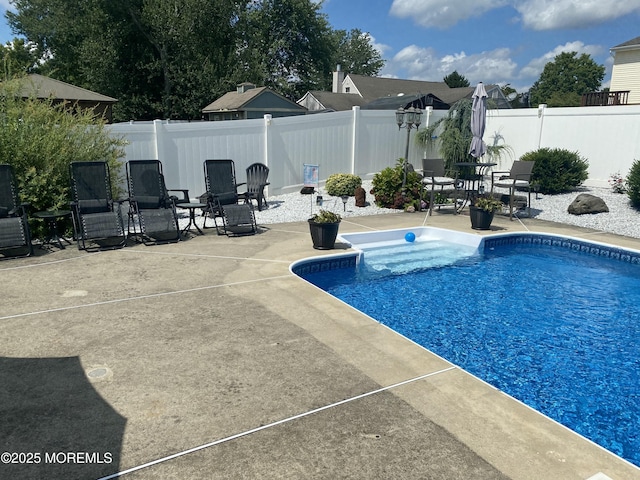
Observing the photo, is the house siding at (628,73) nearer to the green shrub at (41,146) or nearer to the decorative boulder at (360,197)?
the decorative boulder at (360,197)

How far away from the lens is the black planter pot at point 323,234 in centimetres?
718

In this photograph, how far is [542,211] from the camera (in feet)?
36.6

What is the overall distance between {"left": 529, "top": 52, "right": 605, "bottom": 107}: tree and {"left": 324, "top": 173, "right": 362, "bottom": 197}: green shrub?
6702 cm

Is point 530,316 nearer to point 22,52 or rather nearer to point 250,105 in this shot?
point 250,105

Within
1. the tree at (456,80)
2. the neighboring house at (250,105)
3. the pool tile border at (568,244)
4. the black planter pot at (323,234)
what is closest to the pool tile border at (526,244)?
the pool tile border at (568,244)

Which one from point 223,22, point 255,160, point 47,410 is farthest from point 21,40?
point 47,410

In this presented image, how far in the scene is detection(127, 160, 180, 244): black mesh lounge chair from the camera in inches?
302

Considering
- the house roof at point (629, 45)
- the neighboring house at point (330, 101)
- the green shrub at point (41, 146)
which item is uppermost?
the house roof at point (629, 45)

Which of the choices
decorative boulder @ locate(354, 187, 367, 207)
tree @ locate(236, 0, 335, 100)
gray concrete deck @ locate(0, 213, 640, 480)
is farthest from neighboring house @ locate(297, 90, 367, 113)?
gray concrete deck @ locate(0, 213, 640, 480)

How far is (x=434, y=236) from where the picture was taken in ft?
30.3

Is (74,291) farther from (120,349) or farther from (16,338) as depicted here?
(120,349)

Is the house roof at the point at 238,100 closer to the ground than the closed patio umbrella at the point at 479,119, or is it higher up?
higher up

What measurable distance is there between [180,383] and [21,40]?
3746cm

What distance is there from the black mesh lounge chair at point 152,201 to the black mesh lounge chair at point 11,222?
159 centimetres
